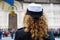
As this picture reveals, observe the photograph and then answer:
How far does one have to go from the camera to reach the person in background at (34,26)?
2.52m

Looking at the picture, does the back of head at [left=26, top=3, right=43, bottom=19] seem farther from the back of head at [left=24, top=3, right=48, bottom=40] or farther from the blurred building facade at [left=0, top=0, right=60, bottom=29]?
the blurred building facade at [left=0, top=0, right=60, bottom=29]

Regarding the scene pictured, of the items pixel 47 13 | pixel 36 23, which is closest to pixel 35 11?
pixel 36 23

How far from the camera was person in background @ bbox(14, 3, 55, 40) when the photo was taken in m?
2.52

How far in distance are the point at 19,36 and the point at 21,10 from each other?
2584cm

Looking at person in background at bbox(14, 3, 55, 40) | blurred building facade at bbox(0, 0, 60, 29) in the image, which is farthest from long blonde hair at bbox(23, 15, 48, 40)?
blurred building facade at bbox(0, 0, 60, 29)

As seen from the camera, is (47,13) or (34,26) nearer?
(34,26)

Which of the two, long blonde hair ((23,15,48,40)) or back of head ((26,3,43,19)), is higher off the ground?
back of head ((26,3,43,19))

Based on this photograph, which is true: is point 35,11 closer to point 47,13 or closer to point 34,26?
point 34,26

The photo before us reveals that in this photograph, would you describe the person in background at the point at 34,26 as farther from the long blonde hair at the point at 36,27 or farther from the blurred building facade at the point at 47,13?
the blurred building facade at the point at 47,13

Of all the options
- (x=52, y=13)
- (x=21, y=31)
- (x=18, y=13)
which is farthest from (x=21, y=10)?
(x=21, y=31)

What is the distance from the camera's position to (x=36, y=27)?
98.7 inches

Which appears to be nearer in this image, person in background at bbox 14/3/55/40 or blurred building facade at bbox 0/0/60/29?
person in background at bbox 14/3/55/40

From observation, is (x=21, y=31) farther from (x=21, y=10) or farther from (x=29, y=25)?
(x=21, y=10)

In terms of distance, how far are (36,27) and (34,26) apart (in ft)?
0.07
